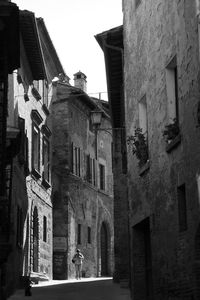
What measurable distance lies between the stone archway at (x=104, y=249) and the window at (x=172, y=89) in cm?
2464

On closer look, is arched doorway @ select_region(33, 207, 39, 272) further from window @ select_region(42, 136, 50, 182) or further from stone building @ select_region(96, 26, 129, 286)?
stone building @ select_region(96, 26, 129, 286)

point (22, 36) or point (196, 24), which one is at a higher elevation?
point (22, 36)

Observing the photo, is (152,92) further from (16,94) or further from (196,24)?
(16,94)

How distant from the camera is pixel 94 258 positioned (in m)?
33.4

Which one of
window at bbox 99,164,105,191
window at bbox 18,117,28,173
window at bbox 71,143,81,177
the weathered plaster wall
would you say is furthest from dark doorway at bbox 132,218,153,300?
window at bbox 99,164,105,191

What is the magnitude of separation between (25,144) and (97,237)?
14750 mm

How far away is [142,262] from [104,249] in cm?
2189

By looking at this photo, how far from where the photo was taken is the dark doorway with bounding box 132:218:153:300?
14.0 m

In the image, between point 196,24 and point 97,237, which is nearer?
point 196,24

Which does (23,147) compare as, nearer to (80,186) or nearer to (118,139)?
(118,139)

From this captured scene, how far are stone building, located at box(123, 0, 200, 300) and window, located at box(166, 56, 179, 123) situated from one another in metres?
0.02

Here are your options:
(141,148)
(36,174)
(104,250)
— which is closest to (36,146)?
(36,174)

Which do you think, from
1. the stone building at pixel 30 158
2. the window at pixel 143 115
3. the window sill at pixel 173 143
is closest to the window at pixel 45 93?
the stone building at pixel 30 158

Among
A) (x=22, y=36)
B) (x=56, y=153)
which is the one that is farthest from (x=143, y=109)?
(x=56, y=153)
